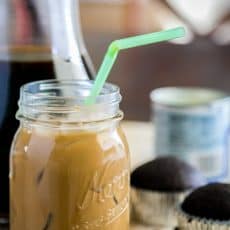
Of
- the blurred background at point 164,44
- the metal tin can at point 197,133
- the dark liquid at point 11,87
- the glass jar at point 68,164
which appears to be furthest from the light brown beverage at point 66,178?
the blurred background at point 164,44

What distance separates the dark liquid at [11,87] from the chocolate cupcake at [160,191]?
139mm

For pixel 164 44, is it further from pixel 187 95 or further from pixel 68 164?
pixel 68 164

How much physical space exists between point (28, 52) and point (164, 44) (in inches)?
51.5

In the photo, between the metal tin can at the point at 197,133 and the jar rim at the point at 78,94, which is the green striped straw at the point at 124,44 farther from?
the metal tin can at the point at 197,133

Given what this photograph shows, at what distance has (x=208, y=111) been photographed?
0.81m

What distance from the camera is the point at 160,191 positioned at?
2.32ft

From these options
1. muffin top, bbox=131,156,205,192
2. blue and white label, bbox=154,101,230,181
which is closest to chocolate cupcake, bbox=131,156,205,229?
muffin top, bbox=131,156,205,192

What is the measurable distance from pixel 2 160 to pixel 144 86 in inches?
50.3

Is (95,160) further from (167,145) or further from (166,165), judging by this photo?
(167,145)

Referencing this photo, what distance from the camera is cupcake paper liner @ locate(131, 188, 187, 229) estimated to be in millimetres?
707

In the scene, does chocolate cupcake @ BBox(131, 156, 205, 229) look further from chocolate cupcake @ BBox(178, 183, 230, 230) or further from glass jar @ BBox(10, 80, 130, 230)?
glass jar @ BBox(10, 80, 130, 230)

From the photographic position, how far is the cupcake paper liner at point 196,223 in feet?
2.06

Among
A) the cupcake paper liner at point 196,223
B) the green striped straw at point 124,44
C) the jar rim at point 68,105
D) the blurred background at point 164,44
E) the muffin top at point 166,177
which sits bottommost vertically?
the blurred background at point 164,44

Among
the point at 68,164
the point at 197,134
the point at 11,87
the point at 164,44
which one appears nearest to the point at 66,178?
the point at 68,164
